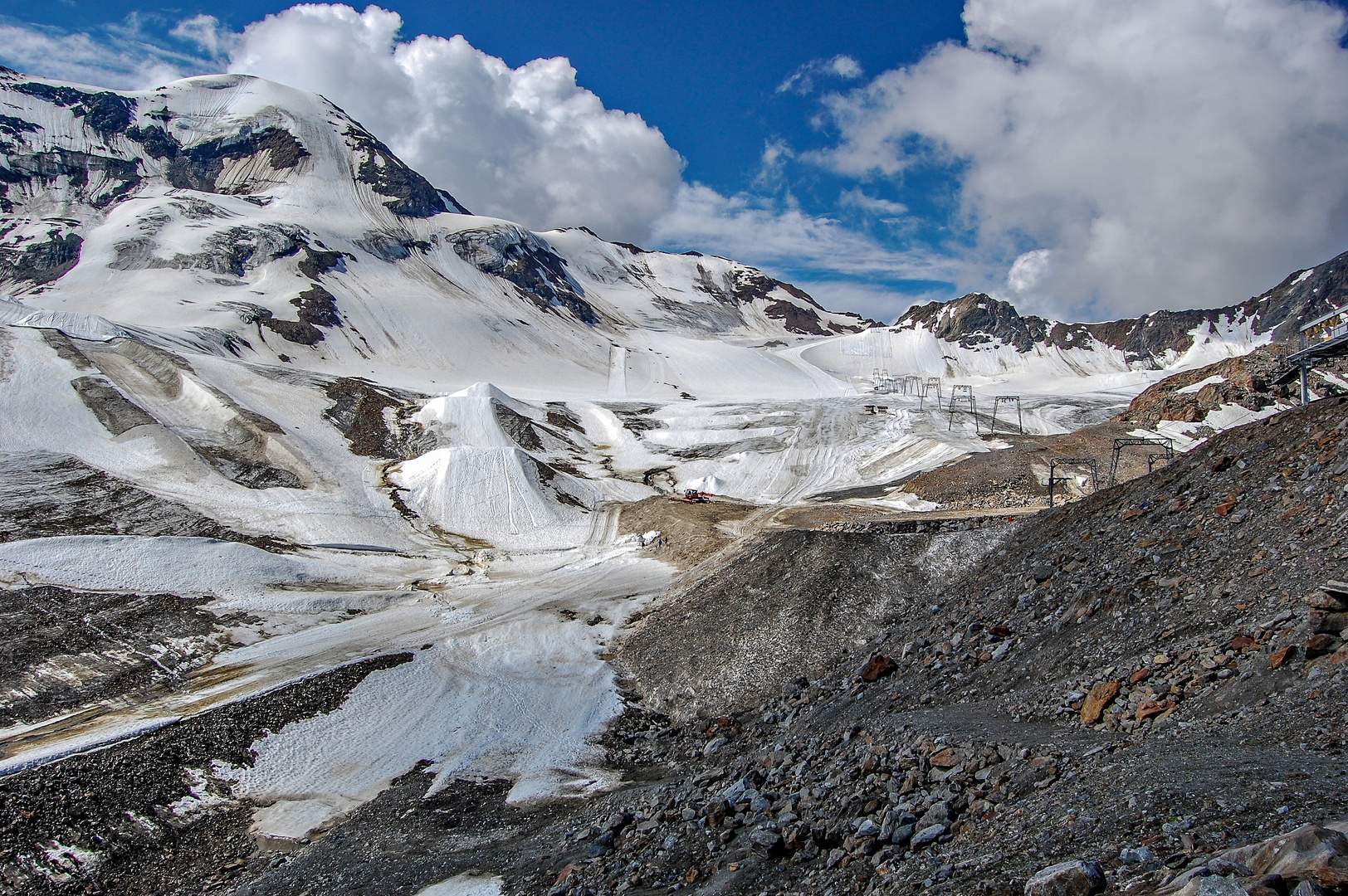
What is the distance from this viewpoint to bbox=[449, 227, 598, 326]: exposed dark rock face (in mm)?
138875

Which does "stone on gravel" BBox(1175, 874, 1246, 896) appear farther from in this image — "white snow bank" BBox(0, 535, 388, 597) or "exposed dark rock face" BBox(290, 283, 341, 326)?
"exposed dark rock face" BBox(290, 283, 341, 326)

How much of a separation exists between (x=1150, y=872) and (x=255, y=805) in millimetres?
16065

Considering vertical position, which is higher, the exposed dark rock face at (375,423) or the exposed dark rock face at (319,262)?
the exposed dark rock face at (319,262)

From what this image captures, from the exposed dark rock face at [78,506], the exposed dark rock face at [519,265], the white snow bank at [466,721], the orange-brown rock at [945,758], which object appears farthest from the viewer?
the exposed dark rock face at [519,265]

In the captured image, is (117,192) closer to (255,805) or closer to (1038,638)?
(255,805)

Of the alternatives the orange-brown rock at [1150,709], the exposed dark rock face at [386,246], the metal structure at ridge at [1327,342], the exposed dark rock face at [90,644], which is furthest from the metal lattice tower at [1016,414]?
the exposed dark rock face at [386,246]

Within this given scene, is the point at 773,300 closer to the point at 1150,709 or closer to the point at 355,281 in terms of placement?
the point at 355,281

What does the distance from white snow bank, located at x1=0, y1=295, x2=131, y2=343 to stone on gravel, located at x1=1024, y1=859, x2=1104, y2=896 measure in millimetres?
66285

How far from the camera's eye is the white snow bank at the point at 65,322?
181 feet

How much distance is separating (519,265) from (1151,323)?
129 meters

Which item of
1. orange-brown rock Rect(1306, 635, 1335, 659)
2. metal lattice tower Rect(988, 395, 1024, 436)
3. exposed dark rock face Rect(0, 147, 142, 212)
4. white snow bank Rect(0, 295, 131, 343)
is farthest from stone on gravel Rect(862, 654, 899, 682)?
exposed dark rock face Rect(0, 147, 142, 212)

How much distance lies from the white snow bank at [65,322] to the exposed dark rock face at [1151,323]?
141097 millimetres

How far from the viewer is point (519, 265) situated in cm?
14225

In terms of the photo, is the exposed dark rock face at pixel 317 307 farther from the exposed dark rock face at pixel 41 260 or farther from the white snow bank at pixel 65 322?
the exposed dark rock face at pixel 41 260
